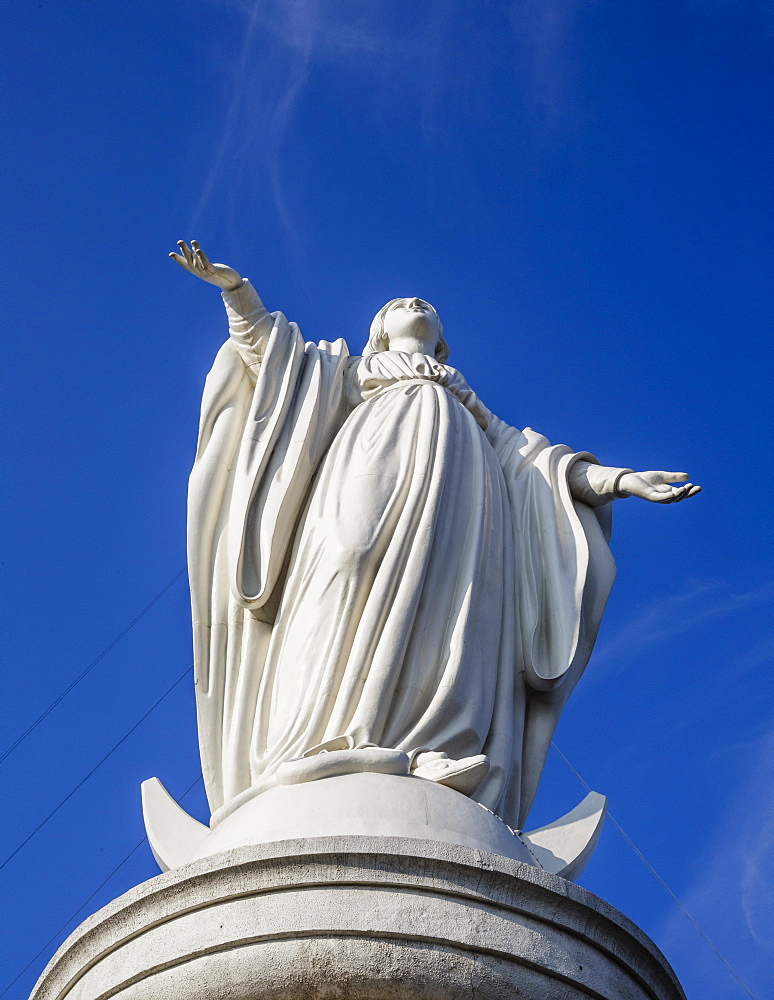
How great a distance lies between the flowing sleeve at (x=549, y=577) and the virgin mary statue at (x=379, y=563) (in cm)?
1

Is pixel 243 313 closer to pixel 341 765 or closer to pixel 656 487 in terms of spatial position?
pixel 656 487

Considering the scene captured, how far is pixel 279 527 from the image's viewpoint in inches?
298

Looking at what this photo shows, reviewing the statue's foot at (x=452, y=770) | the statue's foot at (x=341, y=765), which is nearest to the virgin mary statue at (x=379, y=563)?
the statue's foot at (x=452, y=770)

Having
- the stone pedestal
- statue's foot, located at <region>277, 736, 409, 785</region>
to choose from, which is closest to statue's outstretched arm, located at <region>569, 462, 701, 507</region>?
statue's foot, located at <region>277, 736, 409, 785</region>

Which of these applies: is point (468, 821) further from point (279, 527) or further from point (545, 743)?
point (279, 527)

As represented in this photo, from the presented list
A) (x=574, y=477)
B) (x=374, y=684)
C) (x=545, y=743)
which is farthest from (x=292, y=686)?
(x=574, y=477)

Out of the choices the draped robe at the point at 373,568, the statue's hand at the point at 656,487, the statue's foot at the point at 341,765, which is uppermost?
the statue's hand at the point at 656,487

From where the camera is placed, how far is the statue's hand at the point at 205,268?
7993mm

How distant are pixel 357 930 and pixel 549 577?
3.34m

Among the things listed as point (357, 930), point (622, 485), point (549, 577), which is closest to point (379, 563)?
point (549, 577)

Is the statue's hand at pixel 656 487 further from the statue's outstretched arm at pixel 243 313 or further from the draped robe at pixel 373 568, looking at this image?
the statue's outstretched arm at pixel 243 313

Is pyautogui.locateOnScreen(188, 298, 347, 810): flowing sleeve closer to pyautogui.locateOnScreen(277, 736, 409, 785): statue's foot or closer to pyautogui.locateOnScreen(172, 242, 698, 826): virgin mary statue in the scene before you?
pyautogui.locateOnScreen(172, 242, 698, 826): virgin mary statue

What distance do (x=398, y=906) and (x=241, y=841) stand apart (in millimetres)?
1019

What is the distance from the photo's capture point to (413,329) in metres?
9.26
